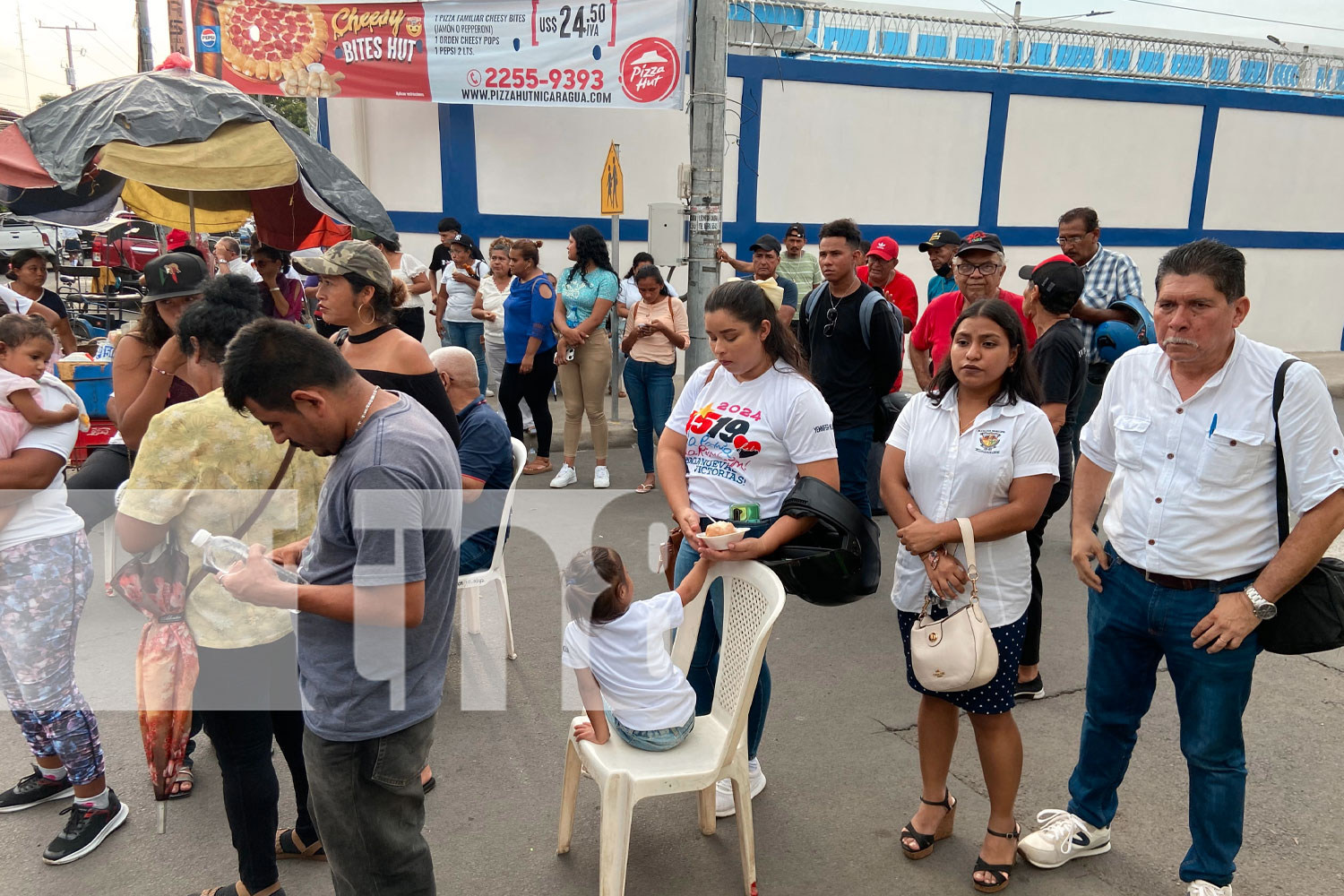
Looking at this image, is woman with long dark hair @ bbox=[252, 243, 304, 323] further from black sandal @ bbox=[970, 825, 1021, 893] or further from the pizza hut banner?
black sandal @ bbox=[970, 825, 1021, 893]

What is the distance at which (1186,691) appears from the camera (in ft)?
8.71

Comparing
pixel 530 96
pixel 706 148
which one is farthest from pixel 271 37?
pixel 706 148

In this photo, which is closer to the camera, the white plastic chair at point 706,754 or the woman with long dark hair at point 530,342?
the white plastic chair at point 706,754

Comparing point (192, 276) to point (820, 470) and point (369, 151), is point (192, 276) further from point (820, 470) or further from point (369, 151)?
point (369, 151)

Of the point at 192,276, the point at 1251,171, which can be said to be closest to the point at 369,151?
the point at 192,276

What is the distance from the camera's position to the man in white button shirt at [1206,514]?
245 cm

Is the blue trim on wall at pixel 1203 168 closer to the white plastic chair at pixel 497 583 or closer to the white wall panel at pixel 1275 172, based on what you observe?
the white wall panel at pixel 1275 172

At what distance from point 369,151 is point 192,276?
8.64m

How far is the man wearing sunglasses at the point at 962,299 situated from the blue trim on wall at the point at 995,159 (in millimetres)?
8275

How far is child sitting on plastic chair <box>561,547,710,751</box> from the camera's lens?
260 cm

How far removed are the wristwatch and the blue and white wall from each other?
9879 millimetres

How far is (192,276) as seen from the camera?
320 centimetres

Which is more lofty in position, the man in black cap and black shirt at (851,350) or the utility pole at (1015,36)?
the utility pole at (1015,36)

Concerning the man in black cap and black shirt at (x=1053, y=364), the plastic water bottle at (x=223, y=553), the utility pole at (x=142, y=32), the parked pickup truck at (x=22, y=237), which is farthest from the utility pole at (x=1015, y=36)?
the parked pickup truck at (x=22, y=237)
